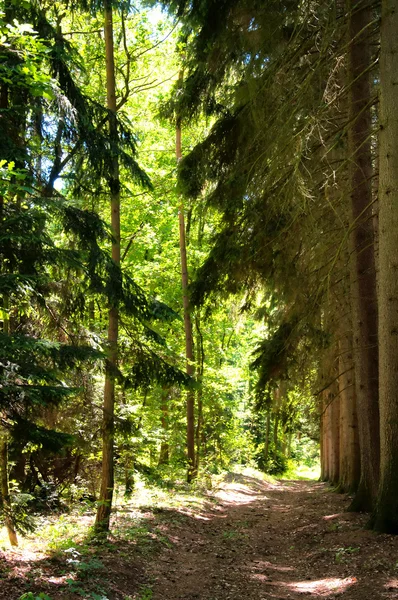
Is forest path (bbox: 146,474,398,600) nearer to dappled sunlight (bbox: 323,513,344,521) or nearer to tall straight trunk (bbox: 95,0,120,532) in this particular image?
dappled sunlight (bbox: 323,513,344,521)

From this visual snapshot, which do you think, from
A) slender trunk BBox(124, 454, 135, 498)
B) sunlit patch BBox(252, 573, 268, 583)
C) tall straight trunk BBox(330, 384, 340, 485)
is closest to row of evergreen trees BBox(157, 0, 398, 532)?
sunlit patch BBox(252, 573, 268, 583)

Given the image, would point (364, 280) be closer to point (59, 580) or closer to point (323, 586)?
point (323, 586)

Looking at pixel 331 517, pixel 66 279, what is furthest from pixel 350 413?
pixel 66 279

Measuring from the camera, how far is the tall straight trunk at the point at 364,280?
29.3ft

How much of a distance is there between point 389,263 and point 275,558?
4.91m

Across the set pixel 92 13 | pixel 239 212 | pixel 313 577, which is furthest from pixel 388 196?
pixel 92 13

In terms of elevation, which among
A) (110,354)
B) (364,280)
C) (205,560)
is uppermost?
(364,280)

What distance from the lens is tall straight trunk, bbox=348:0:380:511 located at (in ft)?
29.3

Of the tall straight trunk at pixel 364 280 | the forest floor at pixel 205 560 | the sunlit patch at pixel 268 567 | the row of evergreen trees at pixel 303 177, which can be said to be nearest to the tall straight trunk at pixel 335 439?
the forest floor at pixel 205 560

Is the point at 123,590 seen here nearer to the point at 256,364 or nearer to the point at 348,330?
the point at 256,364

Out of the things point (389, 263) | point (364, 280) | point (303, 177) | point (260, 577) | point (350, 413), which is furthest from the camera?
point (350, 413)

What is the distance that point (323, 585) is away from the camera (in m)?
6.37

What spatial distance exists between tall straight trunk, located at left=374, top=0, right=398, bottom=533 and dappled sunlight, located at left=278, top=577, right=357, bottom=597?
1247 mm

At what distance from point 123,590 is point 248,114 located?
7.26 m
